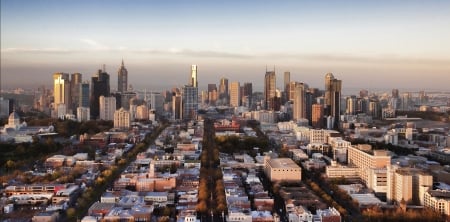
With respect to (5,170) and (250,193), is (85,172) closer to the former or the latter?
(5,170)

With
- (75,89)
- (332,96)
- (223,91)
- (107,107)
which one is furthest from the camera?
(223,91)

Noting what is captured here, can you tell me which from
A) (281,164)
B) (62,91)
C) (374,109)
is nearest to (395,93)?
(374,109)

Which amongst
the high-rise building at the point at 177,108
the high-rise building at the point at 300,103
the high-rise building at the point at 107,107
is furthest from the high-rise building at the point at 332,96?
the high-rise building at the point at 107,107

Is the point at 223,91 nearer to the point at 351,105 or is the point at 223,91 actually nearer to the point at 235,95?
the point at 235,95

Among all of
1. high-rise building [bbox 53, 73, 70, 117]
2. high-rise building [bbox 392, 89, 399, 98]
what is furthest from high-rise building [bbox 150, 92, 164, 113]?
high-rise building [bbox 392, 89, 399, 98]

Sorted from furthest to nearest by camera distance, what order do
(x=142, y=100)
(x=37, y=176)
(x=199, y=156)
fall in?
1. (x=142, y=100)
2. (x=199, y=156)
3. (x=37, y=176)

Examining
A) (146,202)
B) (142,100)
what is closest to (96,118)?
(142,100)
